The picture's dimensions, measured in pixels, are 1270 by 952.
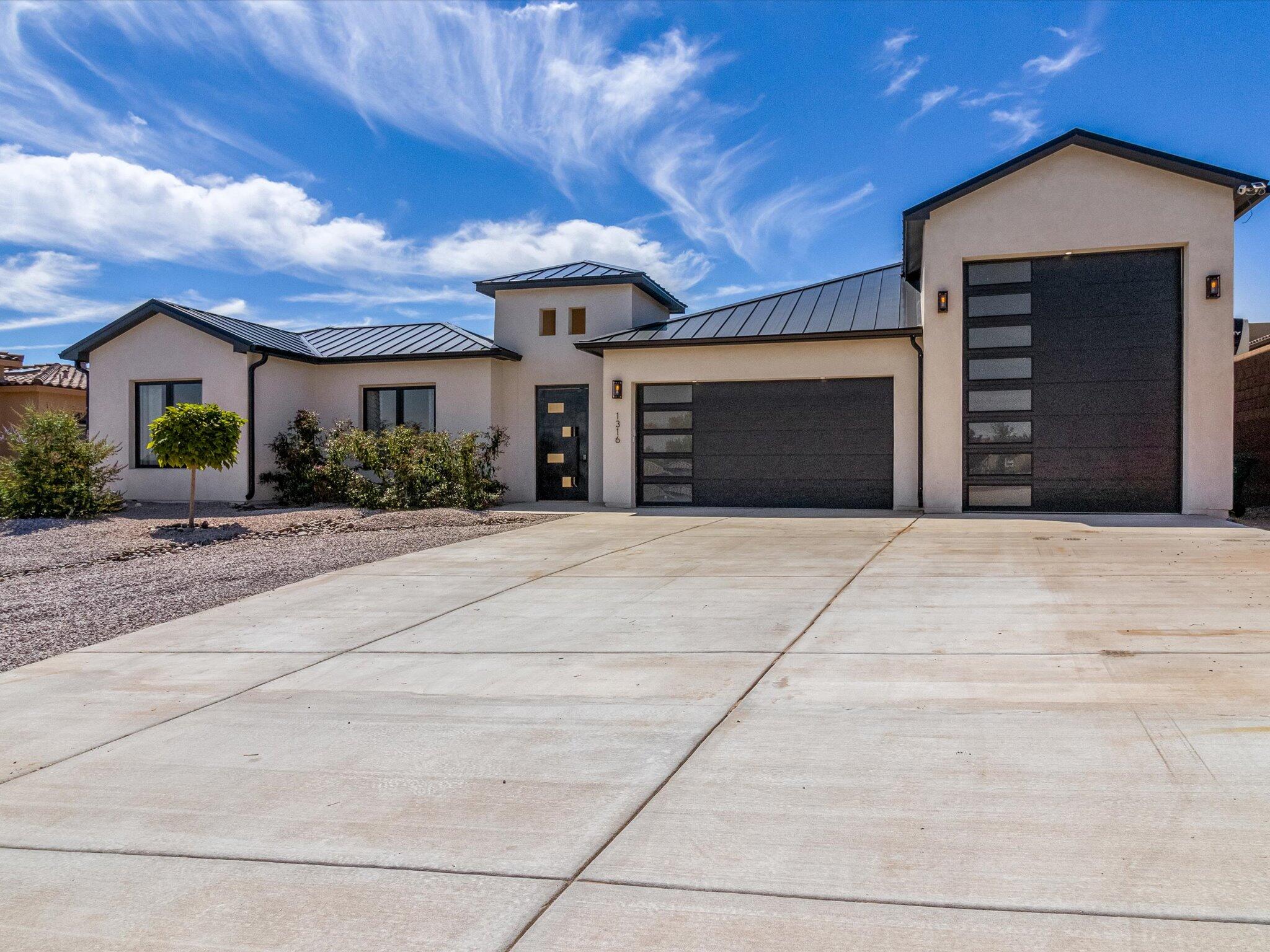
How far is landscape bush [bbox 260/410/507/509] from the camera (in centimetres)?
1465

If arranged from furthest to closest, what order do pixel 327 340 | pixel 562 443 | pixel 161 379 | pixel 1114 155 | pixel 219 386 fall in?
pixel 327 340
pixel 562 443
pixel 161 379
pixel 219 386
pixel 1114 155

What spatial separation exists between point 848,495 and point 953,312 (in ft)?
10.7

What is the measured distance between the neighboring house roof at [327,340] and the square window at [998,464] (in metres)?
8.46

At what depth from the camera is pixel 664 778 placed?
3.32 metres

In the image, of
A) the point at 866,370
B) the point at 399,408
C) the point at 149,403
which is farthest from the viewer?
the point at 399,408

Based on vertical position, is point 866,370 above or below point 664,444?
above

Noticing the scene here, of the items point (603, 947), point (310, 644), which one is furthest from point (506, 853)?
point (310, 644)

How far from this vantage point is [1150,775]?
123 inches

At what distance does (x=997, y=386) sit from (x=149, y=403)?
1502cm

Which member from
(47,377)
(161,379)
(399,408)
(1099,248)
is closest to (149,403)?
(161,379)

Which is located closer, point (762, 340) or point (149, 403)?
point (762, 340)

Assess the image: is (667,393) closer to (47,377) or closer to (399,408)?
(399,408)

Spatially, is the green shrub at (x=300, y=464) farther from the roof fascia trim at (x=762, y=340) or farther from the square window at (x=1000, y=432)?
the square window at (x=1000, y=432)

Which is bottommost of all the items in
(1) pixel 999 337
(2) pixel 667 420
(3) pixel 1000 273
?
(2) pixel 667 420
